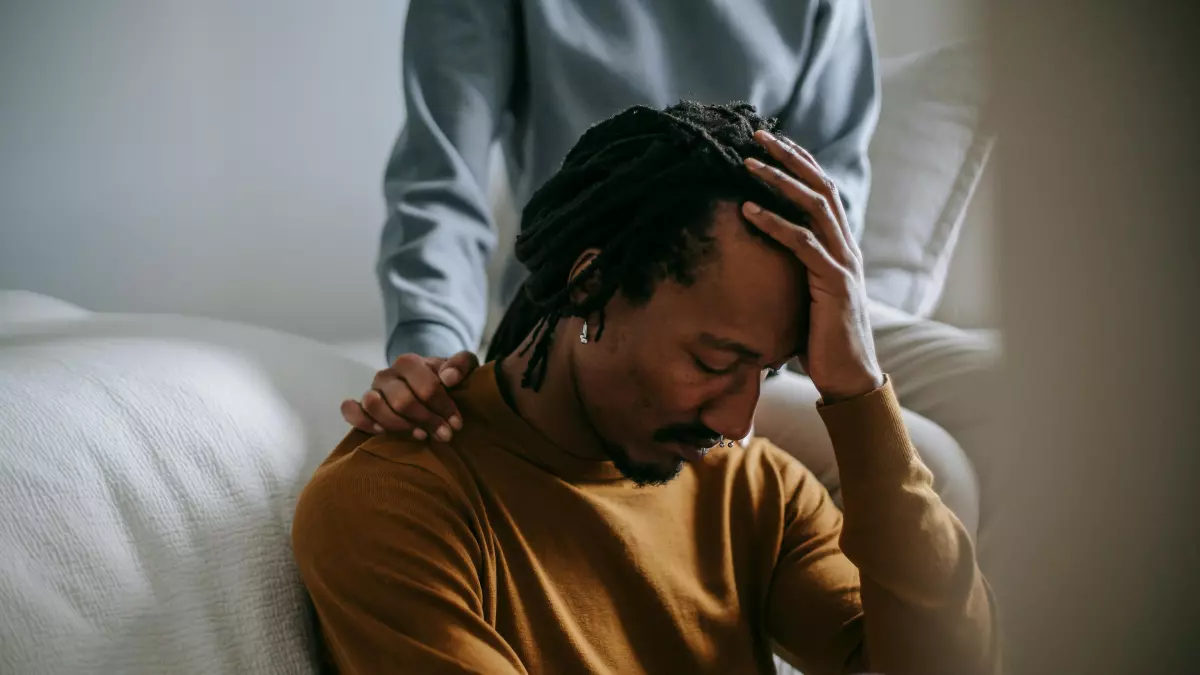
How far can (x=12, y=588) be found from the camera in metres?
0.45

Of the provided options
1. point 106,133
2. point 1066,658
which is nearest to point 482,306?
point 106,133

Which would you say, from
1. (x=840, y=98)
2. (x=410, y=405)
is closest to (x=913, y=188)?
(x=840, y=98)

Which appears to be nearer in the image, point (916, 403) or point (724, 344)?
point (724, 344)

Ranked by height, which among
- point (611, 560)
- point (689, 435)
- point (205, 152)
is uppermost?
point (205, 152)

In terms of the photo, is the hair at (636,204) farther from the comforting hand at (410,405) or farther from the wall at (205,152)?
the wall at (205,152)

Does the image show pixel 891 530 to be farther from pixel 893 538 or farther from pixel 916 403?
pixel 916 403

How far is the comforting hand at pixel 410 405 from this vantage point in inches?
23.6

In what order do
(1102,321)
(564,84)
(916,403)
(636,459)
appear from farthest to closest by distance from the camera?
(564,84)
(916,403)
(636,459)
(1102,321)

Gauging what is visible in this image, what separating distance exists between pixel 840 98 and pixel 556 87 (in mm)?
310

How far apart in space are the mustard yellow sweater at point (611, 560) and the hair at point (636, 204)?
3.6 inches

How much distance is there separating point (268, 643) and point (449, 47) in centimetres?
63

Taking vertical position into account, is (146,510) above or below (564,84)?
below

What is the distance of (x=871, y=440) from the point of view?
0.57 metres

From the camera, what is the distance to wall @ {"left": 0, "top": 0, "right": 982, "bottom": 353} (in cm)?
87
